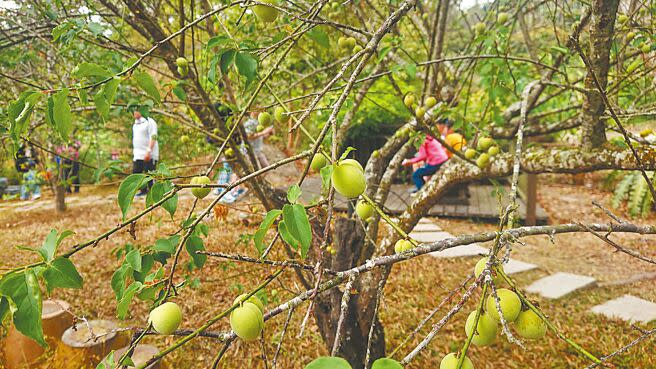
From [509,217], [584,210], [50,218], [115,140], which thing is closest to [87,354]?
[509,217]

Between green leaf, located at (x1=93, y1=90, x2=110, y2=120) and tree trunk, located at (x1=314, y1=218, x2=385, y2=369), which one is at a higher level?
green leaf, located at (x1=93, y1=90, x2=110, y2=120)

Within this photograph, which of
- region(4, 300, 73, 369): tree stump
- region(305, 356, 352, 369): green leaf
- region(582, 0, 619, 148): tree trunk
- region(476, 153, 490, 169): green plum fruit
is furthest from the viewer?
region(4, 300, 73, 369): tree stump

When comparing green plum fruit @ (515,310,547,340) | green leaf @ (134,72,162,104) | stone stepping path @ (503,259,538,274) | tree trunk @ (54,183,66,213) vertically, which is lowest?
stone stepping path @ (503,259,538,274)

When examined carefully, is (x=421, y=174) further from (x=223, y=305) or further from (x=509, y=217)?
(x=509, y=217)

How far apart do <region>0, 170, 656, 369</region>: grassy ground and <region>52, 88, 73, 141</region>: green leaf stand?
0.64m

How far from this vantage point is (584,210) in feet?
24.4

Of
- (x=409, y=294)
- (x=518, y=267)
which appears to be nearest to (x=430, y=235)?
(x=518, y=267)

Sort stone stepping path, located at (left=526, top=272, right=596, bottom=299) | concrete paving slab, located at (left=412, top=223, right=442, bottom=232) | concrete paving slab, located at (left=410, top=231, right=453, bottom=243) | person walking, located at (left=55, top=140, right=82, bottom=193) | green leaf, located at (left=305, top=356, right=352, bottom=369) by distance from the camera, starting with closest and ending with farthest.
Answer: green leaf, located at (left=305, top=356, right=352, bottom=369), person walking, located at (left=55, top=140, right=82, bottom=193), stone stepping path, located at (left=526, top=272, right=596, bottom=299), concrete paving slab, located at (left=410, top=231, right=453, bottom=243), concrete paving slab, located at (left=412, top=223, right=442, bottom=232)

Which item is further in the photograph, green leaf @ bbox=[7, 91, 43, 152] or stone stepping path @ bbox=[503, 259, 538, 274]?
stone stepping path @ bbox=[503, 259, 538, 274]

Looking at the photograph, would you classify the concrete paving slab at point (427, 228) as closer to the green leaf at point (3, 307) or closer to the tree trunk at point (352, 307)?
the tree trunk at point (352, 307)

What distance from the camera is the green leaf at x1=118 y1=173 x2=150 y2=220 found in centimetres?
100

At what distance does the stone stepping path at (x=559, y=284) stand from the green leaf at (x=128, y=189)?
416 centimetres

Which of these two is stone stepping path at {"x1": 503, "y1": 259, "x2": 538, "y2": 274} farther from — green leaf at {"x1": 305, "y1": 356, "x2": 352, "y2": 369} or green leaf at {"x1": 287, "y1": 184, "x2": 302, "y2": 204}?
green leaf at {"x1": 305, "y1": 356, "x2": 352, "y2": 369}

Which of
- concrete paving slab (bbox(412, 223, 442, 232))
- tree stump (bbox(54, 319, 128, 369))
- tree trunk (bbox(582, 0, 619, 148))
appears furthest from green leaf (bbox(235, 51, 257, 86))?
concrete paving slab (bbox(412, 223, 442, 232))
